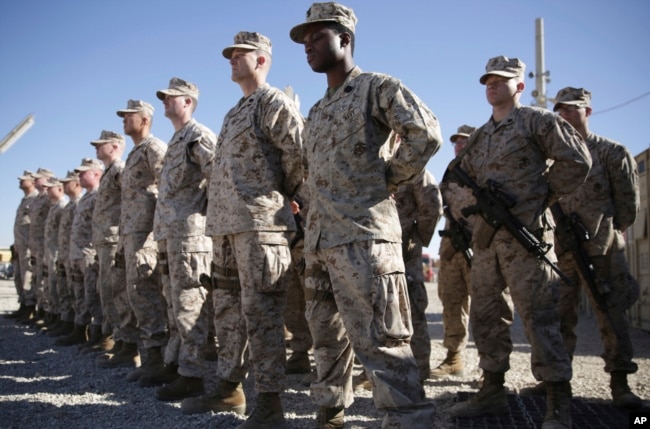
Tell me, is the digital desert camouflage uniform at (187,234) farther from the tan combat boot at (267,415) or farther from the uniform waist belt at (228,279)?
the tan combat boot at (267,415)

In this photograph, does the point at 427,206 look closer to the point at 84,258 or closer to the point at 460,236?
the point at 460,236

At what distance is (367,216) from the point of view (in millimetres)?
3129

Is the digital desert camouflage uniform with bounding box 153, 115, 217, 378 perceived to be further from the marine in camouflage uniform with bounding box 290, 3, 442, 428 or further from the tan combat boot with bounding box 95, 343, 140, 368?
the marine in camouflage uniform with bounding box 290, 3, 442, 428

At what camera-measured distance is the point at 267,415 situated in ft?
12.3

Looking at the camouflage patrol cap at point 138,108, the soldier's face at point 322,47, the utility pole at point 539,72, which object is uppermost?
the utility pole at point 539,72

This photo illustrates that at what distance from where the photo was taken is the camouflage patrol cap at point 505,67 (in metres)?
4.38

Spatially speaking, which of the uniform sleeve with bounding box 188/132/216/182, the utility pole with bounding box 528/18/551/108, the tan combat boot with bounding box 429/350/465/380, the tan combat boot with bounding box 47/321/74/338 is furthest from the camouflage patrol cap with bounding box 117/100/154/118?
the utility pole with bounding box 528/18/551/108

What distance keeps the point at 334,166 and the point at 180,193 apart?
7.62 ft

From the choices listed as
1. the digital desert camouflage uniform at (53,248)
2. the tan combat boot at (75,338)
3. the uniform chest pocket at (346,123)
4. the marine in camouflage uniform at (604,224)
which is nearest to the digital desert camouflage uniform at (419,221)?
the marine in camouflage uniform at (604,224)

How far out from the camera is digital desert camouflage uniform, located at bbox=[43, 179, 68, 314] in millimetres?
10289

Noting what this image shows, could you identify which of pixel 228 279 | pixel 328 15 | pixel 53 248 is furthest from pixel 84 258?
pixel 328 15

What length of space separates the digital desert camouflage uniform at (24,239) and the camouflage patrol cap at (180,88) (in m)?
8.08

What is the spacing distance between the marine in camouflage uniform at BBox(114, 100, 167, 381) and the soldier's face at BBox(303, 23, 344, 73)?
9.41ft

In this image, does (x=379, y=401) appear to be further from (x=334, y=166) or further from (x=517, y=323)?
(x=517, y=323)
